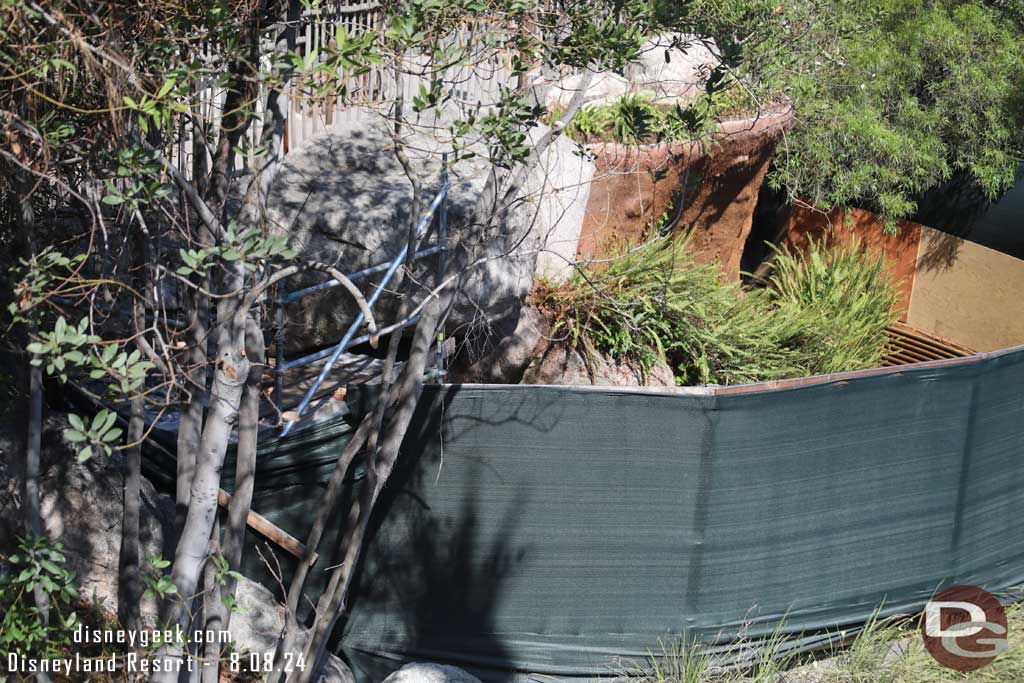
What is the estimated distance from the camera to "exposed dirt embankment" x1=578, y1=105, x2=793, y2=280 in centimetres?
712

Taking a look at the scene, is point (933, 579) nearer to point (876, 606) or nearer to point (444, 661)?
point (876, 606)

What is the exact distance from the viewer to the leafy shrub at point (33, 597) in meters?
3.46

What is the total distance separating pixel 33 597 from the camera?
3.98m

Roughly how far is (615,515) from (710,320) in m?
2.58

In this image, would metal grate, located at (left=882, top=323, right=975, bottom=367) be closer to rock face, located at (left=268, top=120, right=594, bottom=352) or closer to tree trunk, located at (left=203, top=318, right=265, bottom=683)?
rock face, located at (left=268, top=120, right=594, bottom=352)

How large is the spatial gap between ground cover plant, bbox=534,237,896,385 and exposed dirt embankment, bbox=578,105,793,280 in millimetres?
297

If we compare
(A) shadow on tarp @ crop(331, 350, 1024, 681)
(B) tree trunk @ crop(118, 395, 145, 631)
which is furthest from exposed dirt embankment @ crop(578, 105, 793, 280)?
(B) tree trunk @ crop(118, 395, 145, 631)

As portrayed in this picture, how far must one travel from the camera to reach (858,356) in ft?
25.3

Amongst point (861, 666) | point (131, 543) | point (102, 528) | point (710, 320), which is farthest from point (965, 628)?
point (102, 528)

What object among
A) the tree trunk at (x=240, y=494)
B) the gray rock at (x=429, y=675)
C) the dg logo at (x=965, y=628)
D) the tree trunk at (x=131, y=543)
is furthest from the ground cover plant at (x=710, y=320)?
the tree trunk at (x=131, y=543)

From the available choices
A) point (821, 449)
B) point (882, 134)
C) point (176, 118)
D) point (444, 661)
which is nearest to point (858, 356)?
point (882, 134)

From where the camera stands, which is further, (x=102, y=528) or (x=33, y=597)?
(x=102, y=528)

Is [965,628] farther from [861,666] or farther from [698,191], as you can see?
[698,191]

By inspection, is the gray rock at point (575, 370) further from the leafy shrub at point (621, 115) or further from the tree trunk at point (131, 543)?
the tree trunk at point (131, 543)
